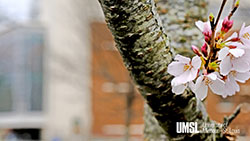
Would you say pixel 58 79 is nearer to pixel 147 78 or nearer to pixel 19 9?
pixel 19 9

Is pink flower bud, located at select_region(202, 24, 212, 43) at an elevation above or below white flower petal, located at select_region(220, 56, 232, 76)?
above

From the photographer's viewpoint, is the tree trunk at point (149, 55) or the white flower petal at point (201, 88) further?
the tree trunk at point (149, 55)

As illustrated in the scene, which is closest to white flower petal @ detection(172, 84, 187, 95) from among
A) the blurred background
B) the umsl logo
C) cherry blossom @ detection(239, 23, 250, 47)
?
cherry blossom @ detection(239, 23, 250, 47)

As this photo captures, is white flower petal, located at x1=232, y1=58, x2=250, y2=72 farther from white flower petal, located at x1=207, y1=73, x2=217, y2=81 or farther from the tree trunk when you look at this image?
the tree trunk

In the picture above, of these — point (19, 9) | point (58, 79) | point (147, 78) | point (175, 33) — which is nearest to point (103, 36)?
point (19, 9)

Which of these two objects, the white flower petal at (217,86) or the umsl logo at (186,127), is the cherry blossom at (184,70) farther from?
the umsl logo at (186,127)

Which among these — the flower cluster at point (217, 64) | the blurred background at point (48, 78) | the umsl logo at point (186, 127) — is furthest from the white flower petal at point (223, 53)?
the blurred background at point (48, 78)

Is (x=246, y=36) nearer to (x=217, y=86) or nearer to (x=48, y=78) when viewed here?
(x=217, y=86)
